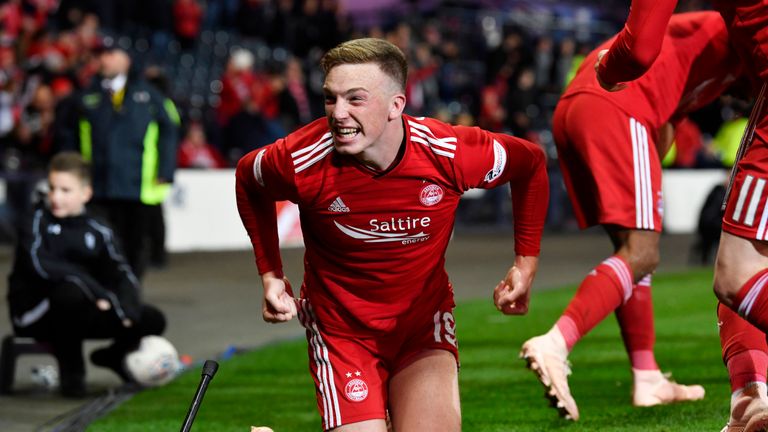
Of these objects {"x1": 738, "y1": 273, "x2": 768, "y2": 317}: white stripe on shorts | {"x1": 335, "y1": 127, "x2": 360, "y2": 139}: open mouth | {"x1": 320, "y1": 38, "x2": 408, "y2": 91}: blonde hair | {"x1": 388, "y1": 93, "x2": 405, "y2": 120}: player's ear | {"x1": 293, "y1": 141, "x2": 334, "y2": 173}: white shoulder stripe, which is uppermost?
{"x1": 320, "y1": 38, "x2": 408, "y2": 91}: blonde hair

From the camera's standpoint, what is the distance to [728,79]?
640 centimetres

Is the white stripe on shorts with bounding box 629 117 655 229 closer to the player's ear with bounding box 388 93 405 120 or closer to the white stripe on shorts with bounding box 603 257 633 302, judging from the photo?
the white stripe on shorts with bounding box 603 257 633 302

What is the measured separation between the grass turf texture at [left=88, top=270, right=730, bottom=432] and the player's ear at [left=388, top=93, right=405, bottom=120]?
186 centimetres

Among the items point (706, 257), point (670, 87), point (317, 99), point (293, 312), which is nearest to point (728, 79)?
point (670, 87)

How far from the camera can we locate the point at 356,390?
5059 millimetres

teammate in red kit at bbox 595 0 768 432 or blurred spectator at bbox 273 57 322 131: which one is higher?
teammate in red kit at bbox 595 0 768 432

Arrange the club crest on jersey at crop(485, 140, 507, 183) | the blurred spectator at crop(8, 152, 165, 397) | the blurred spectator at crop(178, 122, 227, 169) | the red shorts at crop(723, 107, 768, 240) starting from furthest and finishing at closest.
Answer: the blurred spectator at crop(178, 122, 227, 169), the blurred spectator at crop(8, 152, 165, 397), the club crest on jersey at crop(485, 140, 507, 183), the red shorts at crop(723, 107, 768, 240)

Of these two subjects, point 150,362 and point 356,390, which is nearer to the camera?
point 356,390

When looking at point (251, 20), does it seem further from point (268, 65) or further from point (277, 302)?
point (277, 302)

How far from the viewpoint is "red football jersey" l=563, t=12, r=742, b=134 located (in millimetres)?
6281

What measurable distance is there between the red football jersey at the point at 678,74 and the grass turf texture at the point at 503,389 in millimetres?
1370

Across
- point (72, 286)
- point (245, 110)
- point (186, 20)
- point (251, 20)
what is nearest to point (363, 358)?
point (72, 286)

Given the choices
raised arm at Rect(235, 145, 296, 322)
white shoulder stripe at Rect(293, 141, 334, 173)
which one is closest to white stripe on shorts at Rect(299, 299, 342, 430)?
raised arm at Rect(235, 145, 296, 322)

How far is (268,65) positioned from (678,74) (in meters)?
15.4
